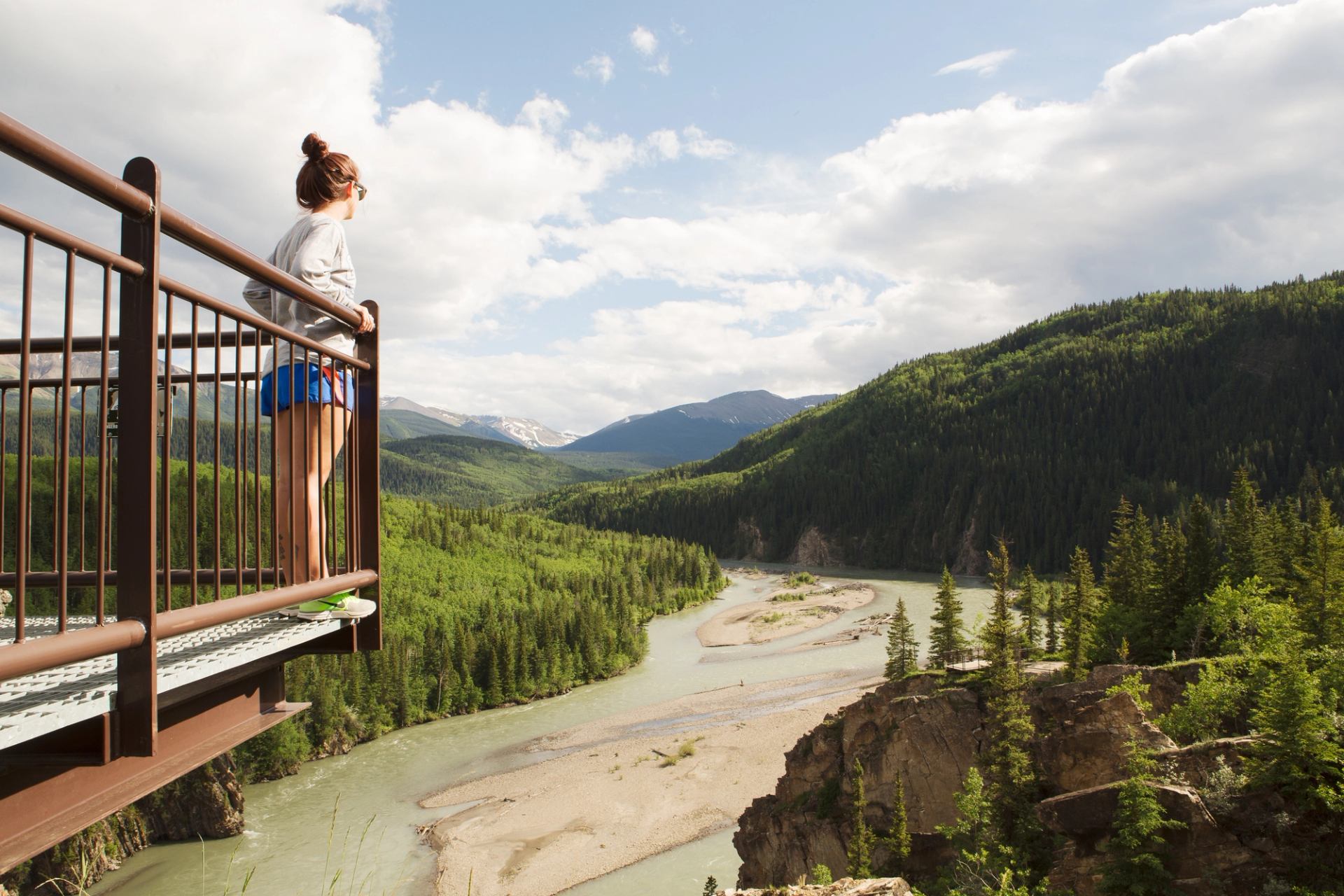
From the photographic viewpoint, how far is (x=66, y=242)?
2.49 meters

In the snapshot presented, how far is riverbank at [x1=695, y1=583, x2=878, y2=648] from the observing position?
65438mm

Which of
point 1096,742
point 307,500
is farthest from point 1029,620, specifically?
point 307,500

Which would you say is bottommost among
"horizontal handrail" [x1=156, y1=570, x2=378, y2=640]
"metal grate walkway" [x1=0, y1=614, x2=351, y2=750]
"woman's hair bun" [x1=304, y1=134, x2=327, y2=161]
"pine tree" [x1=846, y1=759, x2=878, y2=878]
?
"pine tree" [x1=846, y1=759, x2=878, y2=878]

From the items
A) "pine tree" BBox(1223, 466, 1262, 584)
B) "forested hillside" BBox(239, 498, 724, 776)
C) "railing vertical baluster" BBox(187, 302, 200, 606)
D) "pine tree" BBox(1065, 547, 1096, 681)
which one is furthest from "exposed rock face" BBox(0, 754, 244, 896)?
"pine tree" BBox(1223, 466, 1262, 584)

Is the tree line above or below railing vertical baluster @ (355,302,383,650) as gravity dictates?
below

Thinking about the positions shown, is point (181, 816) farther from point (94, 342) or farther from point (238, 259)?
point (238, 259)

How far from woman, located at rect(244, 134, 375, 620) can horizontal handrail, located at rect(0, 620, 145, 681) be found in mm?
1452

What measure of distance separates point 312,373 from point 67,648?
2.22 meters

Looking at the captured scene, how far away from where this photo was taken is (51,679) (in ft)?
9.72

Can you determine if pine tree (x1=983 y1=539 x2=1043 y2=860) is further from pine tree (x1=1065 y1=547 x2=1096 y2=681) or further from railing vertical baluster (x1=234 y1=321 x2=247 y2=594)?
railing vertical baluster (x1=234 y1=321 x2=247 y2=594)

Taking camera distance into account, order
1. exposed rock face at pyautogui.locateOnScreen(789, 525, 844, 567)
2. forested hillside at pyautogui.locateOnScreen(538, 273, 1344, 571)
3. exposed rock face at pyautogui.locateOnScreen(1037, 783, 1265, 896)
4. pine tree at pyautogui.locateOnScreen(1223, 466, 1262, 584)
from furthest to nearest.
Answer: exposed rock face at pyautogui.locateOnScreen(789, 525, 844, 567), forested hillside at pyautogui.locateOnScreen(538, 273, 1344, 571), pine tree at pyautogui.locateOnScreen(1223, 466, 1262, 584), exposed rock face at pyautogui.locateOnScreen(1037, 783, 1265, 896)

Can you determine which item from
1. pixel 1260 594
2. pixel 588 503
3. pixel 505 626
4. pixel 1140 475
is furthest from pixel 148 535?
pixel 588 503

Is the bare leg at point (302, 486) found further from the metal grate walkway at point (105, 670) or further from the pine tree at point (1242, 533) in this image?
the pine tree at point (1242, 533)

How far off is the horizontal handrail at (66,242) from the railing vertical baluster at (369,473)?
6.61ft
